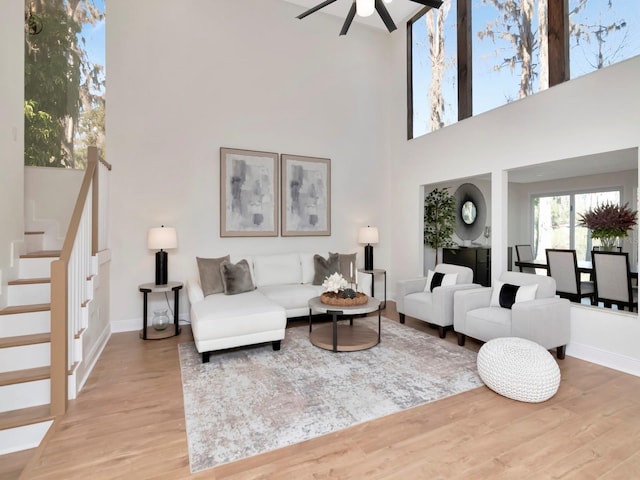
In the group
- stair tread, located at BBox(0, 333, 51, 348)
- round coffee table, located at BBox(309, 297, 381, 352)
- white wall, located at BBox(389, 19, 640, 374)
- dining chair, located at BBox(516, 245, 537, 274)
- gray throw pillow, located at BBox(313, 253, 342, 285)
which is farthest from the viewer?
dining chair, located at BBox(516, 245, 537, 274)

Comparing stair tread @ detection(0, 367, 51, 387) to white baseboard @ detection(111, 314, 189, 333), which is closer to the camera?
stair tread @ detection(0, 367, 51, 387)

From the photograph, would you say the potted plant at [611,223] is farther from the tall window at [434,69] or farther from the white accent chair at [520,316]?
the tall window at [434,69]

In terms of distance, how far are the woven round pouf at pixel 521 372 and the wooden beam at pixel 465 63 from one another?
11.2 ft

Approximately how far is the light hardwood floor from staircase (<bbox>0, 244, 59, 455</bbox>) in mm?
127

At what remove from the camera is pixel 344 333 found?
392 cm

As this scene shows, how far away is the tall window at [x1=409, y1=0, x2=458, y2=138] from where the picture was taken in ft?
16.5

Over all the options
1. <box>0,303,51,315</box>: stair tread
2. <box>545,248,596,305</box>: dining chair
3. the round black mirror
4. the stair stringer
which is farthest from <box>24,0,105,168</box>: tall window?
the round black mirror

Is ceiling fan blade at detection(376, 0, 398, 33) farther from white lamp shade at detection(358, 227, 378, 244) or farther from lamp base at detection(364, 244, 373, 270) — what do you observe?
lamp base at detection(364, 244, 373, 270)

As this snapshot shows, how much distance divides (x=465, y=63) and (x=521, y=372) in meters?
4.32

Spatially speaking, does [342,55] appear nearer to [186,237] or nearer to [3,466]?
[186,237]

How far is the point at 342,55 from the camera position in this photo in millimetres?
5613

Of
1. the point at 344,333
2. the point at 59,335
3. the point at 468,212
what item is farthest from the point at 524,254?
the point at 59,335

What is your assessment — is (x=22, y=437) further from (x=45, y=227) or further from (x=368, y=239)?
(x=368, y=239)

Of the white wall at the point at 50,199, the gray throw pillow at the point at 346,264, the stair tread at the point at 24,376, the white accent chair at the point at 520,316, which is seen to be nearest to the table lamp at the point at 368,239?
the gray throw pillow at the point at 346,264
